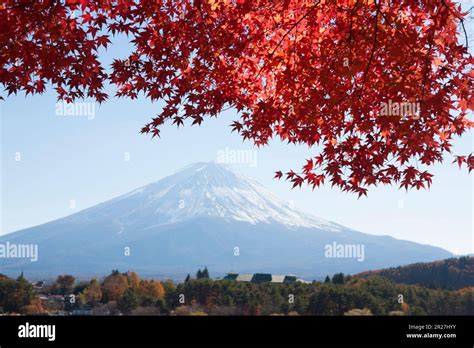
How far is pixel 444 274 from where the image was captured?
99.8 ft

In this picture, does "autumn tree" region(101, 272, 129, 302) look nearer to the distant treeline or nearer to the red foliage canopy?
the distant treeline

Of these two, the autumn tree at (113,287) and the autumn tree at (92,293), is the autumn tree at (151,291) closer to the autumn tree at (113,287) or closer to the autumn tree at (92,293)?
the autumn tree at (113,287)

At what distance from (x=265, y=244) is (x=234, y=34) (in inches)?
7243

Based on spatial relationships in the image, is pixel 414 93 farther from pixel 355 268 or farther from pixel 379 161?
pixel 355 268

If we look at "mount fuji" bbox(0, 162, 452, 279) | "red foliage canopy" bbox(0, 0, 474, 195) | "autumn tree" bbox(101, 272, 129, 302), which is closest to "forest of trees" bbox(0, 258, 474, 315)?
"autumn tree" bbox(101, 272, 129, 302)

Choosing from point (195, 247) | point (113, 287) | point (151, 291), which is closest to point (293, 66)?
point (113, 287)

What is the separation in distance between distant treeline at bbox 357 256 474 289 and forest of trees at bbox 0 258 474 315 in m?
0.06

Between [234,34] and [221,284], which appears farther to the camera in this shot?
[221,284]

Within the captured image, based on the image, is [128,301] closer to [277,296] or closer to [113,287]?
[113,287]

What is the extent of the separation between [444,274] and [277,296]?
10.1 meters

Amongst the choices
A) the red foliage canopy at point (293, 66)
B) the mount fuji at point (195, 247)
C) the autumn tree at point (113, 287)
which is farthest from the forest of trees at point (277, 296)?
the mount fuji at point (195, 247)

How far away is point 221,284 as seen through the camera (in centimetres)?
3284

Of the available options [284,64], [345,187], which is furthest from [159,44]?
[345,187]

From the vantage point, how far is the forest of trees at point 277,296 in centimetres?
2786
